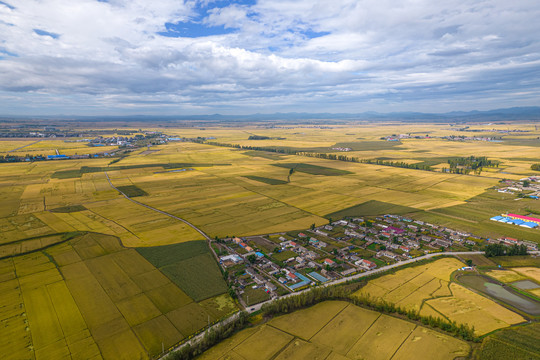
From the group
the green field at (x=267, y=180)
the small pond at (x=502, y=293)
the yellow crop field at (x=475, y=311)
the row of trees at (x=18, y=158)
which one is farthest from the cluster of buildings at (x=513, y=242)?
the row of trees at (x=18, y=158)

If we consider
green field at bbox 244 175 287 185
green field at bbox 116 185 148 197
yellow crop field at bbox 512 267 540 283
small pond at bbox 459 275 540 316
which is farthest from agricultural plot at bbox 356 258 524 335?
green field at bbox 116 185 148 197

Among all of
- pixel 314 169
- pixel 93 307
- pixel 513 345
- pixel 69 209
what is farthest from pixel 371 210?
pixel 69 209

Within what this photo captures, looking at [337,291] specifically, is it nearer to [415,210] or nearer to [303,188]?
[415,210]

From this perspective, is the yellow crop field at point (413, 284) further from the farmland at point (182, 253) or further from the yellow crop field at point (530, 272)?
the yellow crop field at point (530, 272)

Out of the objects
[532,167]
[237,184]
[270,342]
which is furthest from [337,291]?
[532,167]

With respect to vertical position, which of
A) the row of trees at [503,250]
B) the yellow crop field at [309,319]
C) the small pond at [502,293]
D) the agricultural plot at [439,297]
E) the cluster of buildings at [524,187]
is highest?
the cluster of buildings at [524,187]
